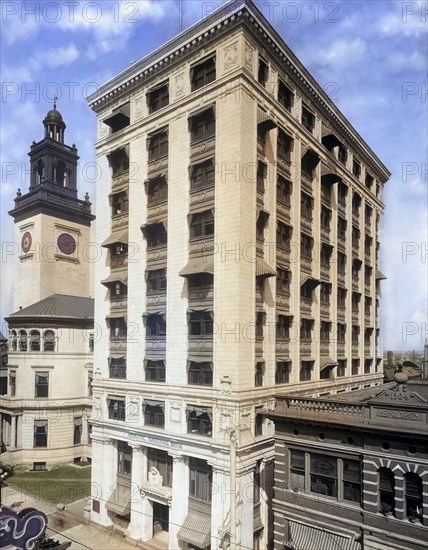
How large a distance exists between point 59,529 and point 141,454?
27.2 feet

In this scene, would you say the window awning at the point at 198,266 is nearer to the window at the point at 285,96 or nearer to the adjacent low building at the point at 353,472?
the adjacent low building at the point at 353,472

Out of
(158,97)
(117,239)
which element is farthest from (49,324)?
(158,97)

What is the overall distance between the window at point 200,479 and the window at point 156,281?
1146 cm

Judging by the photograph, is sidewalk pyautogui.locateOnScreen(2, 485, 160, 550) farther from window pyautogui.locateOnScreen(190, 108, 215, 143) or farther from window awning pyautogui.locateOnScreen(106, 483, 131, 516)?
window pyautogui.locateOnScreen(190, 108, 215, 143)

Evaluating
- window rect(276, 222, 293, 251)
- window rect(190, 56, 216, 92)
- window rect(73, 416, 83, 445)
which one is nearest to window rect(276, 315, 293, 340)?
window rect(276, 222, 293, 251)

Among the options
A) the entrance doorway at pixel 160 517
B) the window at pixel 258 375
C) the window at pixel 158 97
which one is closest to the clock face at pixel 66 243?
the window at pixel 158 97

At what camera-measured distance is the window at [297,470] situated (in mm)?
22922

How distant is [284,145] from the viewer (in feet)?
105

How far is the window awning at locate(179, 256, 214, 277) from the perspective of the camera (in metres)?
26.8

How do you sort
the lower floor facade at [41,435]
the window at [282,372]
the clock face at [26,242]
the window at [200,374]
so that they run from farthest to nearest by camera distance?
the clock face at [26,242] → the lower floor facade at [41,435] → the window at [282,372] → the window at [200,374]

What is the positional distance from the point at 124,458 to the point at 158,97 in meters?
27.1

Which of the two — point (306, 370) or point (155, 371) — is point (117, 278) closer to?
point (155, 371)

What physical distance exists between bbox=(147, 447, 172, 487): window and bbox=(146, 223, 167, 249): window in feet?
47.3

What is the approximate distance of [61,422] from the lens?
145ft
